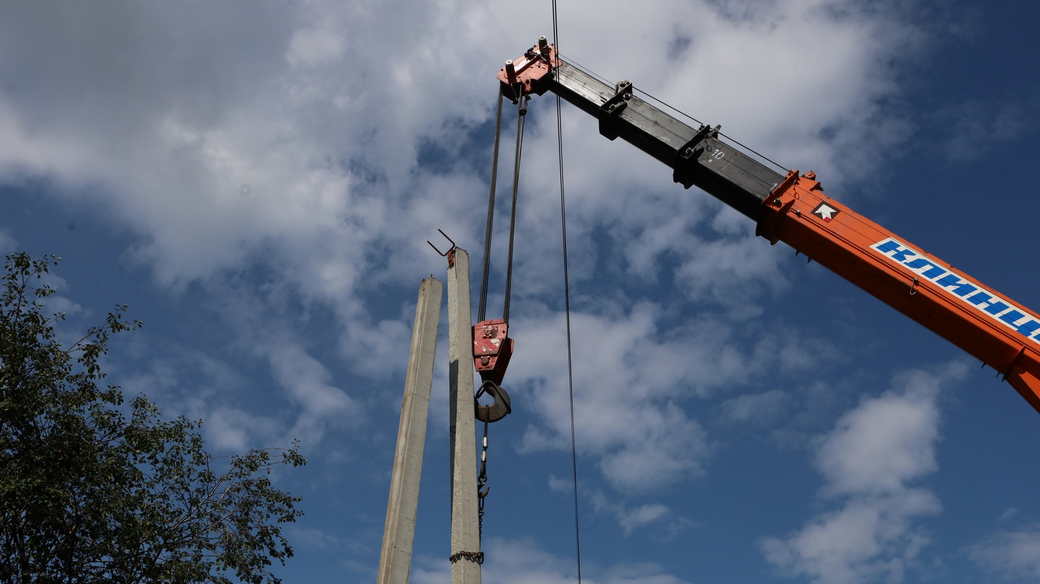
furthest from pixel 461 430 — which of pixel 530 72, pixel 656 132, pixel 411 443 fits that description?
pixel 530 72

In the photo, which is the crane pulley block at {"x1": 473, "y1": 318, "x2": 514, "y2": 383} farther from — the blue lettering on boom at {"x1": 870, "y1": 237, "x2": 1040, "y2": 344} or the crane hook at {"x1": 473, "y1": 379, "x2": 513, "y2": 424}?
the blue lettering on boom at {"x1": 870, "y1": 237, "x2": 1040, "y2": 344}

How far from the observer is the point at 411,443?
20.6 ft

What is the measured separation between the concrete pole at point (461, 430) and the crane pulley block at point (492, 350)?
2.95 ft

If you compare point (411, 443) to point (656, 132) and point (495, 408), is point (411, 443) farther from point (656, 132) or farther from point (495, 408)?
point (656, 132)

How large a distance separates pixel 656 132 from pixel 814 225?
2704 millimetres

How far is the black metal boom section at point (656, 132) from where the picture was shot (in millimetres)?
10320

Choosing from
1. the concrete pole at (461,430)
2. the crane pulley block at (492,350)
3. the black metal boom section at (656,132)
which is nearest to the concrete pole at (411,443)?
the concrete pole at (461,430)

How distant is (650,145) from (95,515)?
12.3 metres

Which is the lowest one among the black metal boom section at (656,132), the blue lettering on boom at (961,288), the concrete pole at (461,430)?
the concrete pole at (461,430)

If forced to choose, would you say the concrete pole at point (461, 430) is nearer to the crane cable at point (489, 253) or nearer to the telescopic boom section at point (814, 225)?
the crane cable at point (489, 253)

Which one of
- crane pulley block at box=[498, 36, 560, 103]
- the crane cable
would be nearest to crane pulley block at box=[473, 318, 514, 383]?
the crane cable

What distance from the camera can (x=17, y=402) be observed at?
529 inches

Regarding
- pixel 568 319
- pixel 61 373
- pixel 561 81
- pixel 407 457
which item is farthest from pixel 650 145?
pixel 61 373

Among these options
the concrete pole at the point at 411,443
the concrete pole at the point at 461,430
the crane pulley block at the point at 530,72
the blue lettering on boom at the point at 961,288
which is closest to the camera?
the concrete pole at the point at 461,430
